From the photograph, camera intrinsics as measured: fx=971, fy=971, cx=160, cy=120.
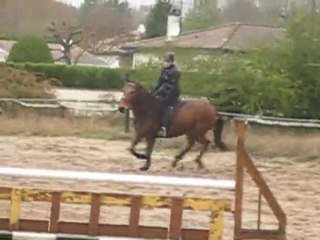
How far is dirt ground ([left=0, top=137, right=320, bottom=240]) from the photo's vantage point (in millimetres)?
11109

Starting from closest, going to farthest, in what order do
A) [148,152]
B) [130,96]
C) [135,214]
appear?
[135,214], [130,96], [148,152]

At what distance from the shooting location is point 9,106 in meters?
26.2

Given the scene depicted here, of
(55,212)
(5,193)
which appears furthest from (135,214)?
(5,193)

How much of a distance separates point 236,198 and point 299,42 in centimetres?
1680

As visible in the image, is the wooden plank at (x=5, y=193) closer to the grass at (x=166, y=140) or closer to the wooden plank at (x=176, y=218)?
the wooden plank at (x=176, y=218)

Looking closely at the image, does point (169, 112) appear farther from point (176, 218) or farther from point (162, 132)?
point (176, 218)

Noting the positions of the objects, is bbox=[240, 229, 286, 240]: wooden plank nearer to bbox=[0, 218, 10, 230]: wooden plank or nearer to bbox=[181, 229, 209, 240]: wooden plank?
bbox=[181, 229, 209, 240]: wooden plank

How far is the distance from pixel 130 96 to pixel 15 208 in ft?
27.5

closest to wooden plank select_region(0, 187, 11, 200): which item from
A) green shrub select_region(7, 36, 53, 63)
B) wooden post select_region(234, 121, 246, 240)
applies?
wooden post select_region(234, 121, 246, 240)

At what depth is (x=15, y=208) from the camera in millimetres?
7477

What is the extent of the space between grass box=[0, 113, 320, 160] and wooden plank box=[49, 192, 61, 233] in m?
12.8

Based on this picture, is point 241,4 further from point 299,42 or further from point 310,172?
point 310,172

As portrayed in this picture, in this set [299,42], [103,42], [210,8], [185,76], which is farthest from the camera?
[210,8]

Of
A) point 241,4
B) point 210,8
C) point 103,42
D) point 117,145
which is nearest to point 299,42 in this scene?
point 117,145
